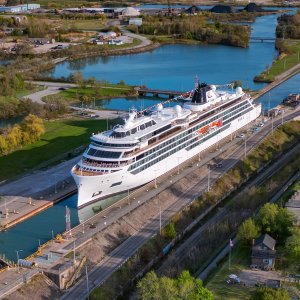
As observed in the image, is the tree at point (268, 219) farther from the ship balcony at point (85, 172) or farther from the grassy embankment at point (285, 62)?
the grassy embankment at point (285, 62)

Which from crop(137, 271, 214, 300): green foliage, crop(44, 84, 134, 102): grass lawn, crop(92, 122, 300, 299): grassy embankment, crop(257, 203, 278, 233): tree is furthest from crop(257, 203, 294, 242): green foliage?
crop(44, 84, 134, 102): grass lawn

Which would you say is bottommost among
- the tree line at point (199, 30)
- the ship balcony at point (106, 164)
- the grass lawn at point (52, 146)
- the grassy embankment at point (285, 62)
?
the grass lawn at point (52, 146)

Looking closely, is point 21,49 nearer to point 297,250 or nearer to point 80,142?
point 80,142

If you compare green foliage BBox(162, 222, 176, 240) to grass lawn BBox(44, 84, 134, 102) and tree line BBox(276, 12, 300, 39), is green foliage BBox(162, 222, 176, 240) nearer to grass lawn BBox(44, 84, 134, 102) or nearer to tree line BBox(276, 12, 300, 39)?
grass lawn BBox(44, 84, 134, 102)

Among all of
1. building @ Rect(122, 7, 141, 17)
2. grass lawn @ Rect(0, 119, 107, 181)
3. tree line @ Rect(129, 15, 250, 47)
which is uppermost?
building @ Rect(122, 7, 141, 17)

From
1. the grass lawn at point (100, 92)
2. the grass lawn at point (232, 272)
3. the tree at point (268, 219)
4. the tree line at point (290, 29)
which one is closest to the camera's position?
the grass lawn at point (232, 272)

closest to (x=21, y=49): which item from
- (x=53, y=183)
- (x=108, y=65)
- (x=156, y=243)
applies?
(x=108, y=65)

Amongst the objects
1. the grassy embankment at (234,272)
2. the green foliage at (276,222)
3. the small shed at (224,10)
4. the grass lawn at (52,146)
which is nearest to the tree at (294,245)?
the grassy embankment at (234,272)
